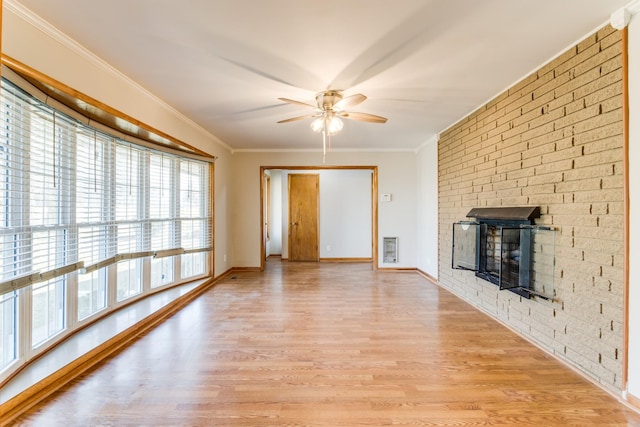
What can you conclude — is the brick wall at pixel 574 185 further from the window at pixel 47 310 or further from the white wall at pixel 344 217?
the window at pixel 47 310

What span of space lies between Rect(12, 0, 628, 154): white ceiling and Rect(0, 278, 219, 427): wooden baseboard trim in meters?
2.23

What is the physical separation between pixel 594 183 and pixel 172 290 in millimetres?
4270

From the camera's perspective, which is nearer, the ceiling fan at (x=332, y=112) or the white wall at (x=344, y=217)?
the ceiling fan at (x=332, y=112)

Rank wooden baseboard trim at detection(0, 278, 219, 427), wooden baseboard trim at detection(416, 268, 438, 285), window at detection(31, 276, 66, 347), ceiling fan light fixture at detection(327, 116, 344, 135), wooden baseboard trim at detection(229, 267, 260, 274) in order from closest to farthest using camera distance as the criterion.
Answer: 1. wooden baseboard trim at detection(0, 278, 219, 427)
2. window at detection(31, 276, 66, 347)
3. ceiling fan light fixture at detection(327, 116, 344, 135)
4. wooden baseboard trim at detection(416, 268, 438, 285)
5. wooden baseboard trim at detection(229, 267, 260, 274)

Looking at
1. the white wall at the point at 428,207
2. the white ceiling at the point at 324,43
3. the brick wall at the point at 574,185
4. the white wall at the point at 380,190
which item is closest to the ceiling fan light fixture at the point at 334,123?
the white ceiling at the point at 324,43

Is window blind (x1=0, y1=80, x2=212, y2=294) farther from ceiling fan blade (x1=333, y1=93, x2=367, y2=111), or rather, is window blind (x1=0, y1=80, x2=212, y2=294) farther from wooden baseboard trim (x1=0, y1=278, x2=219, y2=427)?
ceiling fan blade (x1=333, y1=93, x2=367, y2=111)

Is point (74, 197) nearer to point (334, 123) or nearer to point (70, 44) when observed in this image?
point (70, 44)

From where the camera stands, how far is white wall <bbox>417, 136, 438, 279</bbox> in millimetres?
4371

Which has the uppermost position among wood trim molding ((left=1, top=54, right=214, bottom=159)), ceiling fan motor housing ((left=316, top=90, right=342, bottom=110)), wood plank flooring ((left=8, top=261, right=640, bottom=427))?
ceiling fan motor housing ((left=316, top=90, right=342, bottom=110))

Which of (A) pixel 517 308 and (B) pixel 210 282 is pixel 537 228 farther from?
(B) pixel 210 282

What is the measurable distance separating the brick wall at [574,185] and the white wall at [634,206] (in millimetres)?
64

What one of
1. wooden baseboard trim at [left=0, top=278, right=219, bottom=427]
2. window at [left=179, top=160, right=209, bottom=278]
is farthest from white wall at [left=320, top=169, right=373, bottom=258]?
wooden baseboard trim at [left=0, top=278, right=219, bottom=427]

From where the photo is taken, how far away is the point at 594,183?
6.03 ft

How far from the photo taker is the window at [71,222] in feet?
5.65
